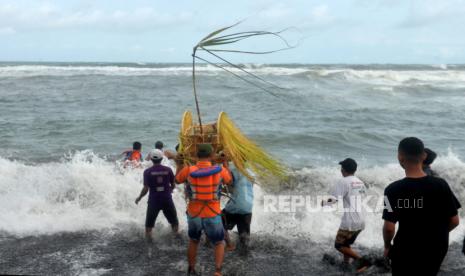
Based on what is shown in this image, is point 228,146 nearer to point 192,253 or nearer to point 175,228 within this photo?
point 192,253

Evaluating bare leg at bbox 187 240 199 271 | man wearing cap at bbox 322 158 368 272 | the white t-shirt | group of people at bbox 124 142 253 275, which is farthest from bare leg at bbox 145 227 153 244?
the white t-shirt

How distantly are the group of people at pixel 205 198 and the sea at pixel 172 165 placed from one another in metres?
0.44

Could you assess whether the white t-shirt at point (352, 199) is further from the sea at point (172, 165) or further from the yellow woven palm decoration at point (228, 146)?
the yellow woven palm decoration at point (228, 146)

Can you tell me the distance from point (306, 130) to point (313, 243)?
9.89 m

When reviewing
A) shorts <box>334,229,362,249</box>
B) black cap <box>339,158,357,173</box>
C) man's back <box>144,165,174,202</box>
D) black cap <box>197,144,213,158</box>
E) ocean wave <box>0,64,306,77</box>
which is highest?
ocean wave <box>0,64,306,77</box>

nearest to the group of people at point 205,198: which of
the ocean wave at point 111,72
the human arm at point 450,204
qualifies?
the human arm at point 450,204

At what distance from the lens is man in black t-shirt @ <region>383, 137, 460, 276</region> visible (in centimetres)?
347

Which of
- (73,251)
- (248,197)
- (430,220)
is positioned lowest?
(73,251)

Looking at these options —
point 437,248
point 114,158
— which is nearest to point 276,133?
point 114,158

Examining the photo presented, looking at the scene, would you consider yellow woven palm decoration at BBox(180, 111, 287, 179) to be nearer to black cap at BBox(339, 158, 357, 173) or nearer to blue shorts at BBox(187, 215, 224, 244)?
blue shorts at BBox(187, 215, 224, 244)

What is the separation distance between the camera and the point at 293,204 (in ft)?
28.3

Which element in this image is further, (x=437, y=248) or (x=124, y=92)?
(x=124, y=92)

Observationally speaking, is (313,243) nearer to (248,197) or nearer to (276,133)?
(248,197)

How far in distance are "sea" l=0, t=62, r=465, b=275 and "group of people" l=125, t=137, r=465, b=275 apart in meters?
0.51
